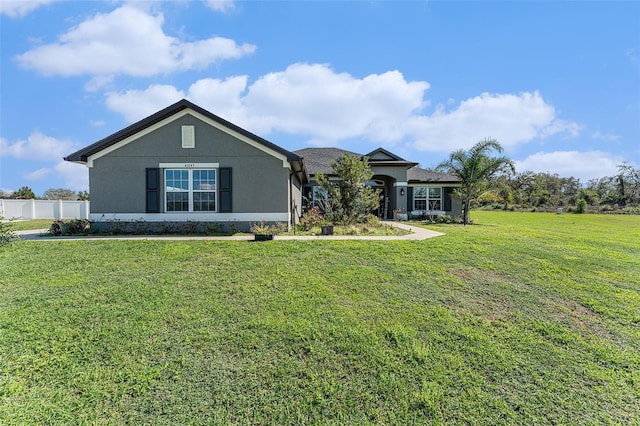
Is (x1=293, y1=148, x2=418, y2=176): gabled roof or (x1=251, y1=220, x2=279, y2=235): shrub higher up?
(x1=293, y1=148, x2=418, y2=176): gabled roof

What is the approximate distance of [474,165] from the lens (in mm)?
19469

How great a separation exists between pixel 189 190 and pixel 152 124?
2.98 metres

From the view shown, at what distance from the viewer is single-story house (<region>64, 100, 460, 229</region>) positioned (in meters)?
12.5

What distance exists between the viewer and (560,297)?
19.7 feet

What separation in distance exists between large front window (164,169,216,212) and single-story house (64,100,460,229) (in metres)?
0.04

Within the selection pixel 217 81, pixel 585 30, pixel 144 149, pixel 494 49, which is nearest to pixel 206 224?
pixel 144 149

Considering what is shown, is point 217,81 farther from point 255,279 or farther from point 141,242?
point 255,279

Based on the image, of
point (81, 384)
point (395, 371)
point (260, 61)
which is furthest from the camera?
point (260, 61)

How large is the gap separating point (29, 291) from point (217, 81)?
9919 mm

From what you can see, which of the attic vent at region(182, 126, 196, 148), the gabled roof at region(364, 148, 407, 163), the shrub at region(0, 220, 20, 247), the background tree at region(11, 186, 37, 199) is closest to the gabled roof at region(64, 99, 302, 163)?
the attic vent at region(182, 126, 196, 148)

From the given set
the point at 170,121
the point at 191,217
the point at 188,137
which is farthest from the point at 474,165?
the point at 170,121

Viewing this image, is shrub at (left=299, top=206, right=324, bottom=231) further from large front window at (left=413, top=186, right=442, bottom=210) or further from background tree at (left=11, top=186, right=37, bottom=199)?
background tree at (left=11, top=186, right=37, bottom=199)

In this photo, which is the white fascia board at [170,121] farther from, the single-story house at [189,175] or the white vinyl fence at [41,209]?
the white vinyl fence at [41,209]

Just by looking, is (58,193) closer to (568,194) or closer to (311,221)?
(311,221)
